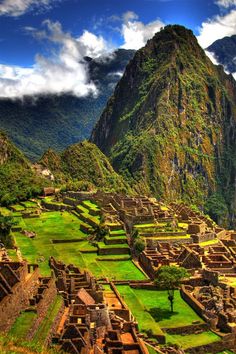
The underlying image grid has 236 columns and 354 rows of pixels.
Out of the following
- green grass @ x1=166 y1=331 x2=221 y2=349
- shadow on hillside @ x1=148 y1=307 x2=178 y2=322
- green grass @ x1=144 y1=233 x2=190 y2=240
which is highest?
green grass @ x1=144 y1=233 x2=190 y2=240

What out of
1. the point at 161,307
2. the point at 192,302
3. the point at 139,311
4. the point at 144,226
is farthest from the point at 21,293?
the point at 144,226

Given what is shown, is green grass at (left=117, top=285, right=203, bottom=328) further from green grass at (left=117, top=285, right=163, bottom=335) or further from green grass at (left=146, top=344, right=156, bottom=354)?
green grass at (left=146, top=344, right=156, bottom=354)

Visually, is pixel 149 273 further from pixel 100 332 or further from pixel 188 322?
pixel 100 332

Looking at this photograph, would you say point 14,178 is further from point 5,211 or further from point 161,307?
point 161,307

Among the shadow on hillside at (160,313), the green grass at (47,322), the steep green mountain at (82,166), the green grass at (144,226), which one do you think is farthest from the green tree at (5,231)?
the steep green mountain at (82,166)

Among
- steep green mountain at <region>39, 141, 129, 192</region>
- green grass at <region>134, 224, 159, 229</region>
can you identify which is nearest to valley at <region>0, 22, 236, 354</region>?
green grass at <region>134, 224, 159, 229</region>
